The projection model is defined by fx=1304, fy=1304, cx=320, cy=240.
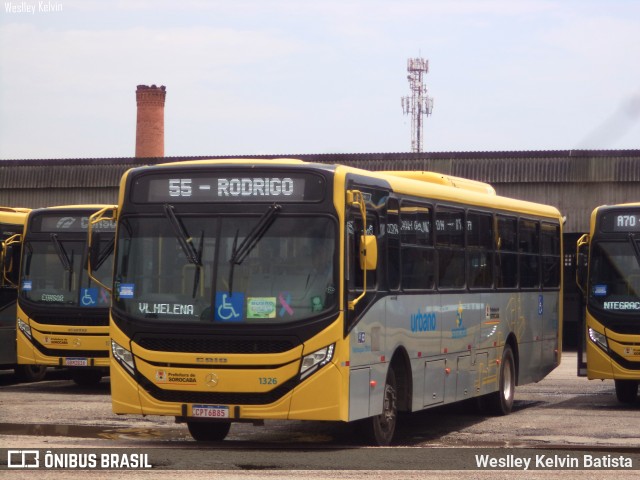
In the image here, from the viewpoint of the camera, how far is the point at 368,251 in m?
→ 12.7

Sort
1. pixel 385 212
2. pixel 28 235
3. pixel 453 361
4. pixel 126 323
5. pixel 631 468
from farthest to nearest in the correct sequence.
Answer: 1. pixel 28 235
2. pixel 453 361
3. pixel 385 212
4. pixel 126 323
5. pixel 631 468

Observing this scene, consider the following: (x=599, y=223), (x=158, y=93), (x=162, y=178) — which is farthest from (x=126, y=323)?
(x=158, y=93)

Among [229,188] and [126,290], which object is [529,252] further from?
[126,290]

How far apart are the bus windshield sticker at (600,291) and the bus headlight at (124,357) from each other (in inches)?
342

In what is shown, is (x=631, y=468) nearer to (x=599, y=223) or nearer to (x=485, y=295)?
(x=485, y=295)

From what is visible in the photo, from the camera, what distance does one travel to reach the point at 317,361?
1241cm

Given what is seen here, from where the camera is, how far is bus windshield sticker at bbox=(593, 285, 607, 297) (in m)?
19.2

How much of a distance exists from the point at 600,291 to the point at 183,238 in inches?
332

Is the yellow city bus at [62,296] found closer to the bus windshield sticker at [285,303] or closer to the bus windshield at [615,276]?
the bus windshield at [615,276]

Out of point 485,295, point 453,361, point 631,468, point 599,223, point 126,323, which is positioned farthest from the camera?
point 599,223

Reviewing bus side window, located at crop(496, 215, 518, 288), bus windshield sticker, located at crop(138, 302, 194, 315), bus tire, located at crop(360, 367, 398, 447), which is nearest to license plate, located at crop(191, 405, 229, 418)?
bus windshield sticker, located at crop(138, 302, 194, 315)

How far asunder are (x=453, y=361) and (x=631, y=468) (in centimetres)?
447

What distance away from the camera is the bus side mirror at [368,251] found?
41.5 ft

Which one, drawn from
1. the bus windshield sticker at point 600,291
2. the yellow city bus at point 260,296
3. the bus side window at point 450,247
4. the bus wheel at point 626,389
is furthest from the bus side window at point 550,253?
the yellow city bus at point 260,296
